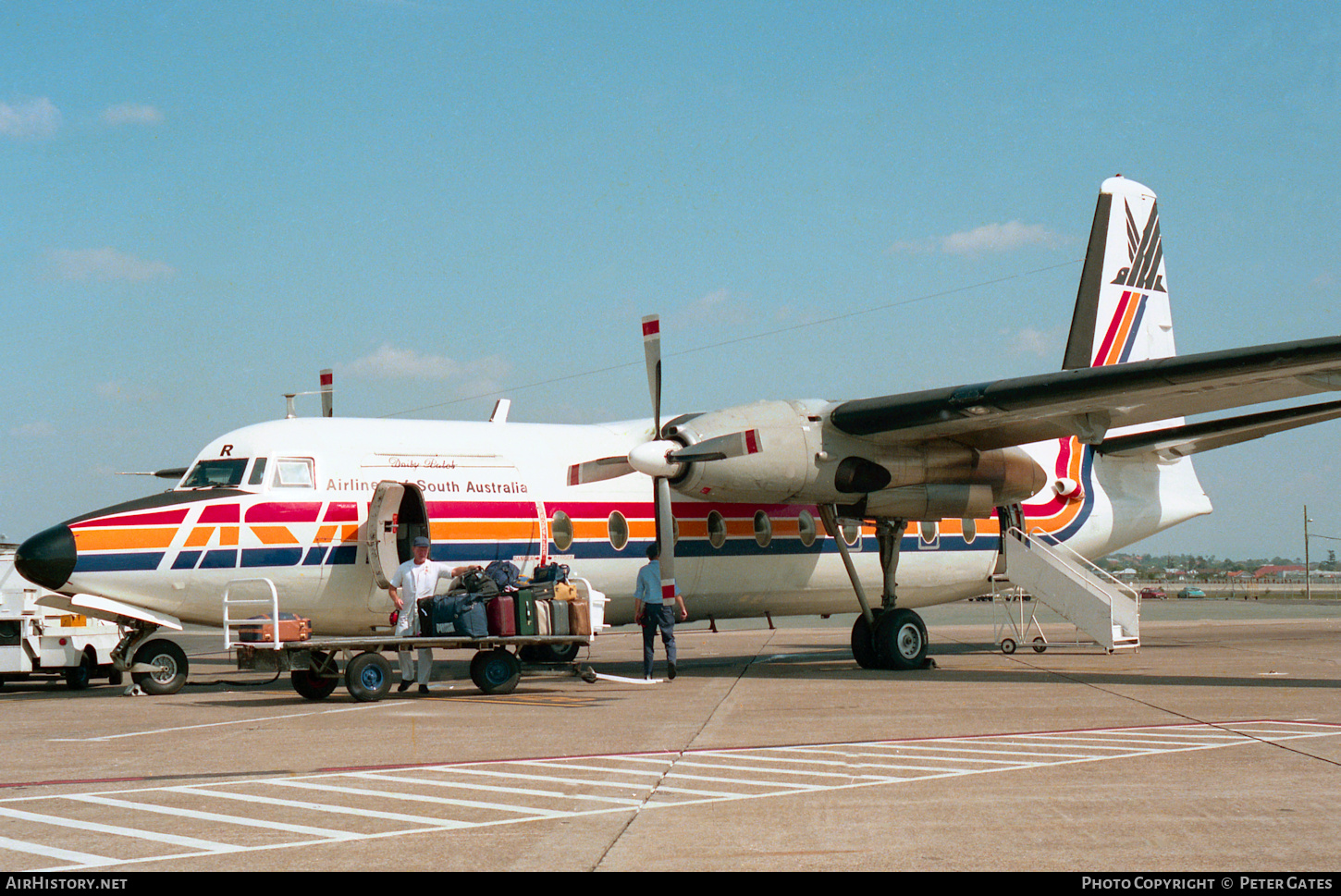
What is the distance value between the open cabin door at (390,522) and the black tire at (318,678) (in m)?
1.54

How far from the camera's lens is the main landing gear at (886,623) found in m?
18.5

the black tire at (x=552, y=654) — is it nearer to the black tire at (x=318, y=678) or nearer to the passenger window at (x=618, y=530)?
the passenger window at (x=618, y=530)

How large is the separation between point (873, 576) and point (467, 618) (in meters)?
8.35

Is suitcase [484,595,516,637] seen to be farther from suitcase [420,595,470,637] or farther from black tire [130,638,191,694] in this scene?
black tire [130,638,191,694]

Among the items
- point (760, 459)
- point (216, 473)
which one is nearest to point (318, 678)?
point (216, 473)

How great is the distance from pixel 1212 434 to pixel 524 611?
12801mm

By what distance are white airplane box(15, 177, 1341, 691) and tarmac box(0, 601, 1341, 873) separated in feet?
5.75

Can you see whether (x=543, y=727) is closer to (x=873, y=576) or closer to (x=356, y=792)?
(x=356, y=792)

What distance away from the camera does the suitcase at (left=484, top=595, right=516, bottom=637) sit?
577 inches

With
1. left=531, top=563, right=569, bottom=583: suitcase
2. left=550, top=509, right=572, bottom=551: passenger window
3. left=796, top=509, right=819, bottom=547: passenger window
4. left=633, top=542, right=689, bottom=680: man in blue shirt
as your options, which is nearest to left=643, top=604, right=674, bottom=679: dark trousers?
left=633, top=542, right=689, bottom=680: man in blue shirt

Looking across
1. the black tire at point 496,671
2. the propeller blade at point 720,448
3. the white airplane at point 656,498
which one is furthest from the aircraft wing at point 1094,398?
the black tire at point 496,671

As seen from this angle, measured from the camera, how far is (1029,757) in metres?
8.87

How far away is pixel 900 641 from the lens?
1852 cm
